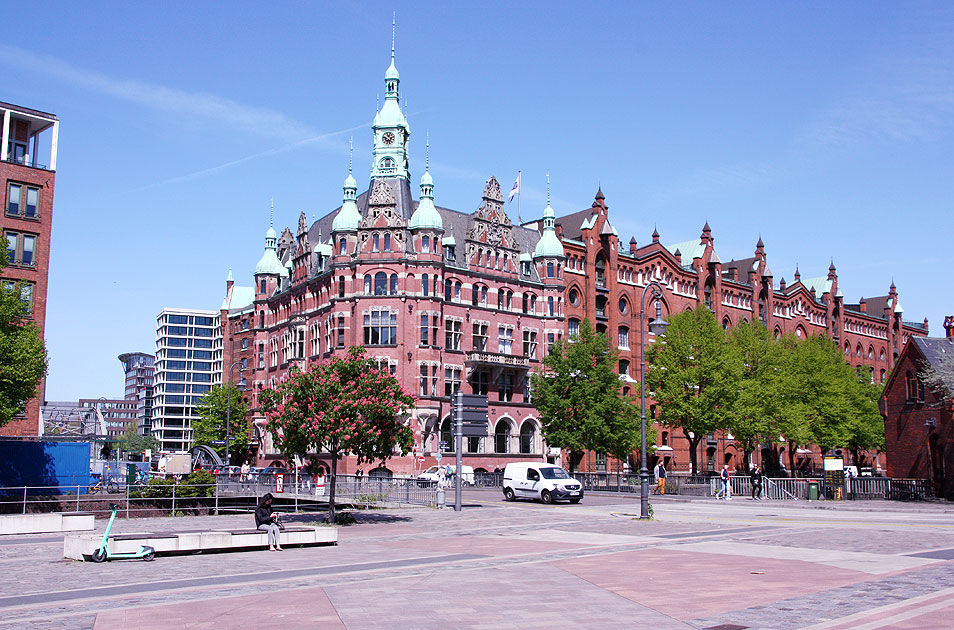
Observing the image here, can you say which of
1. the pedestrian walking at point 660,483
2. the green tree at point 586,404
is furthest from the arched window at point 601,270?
the pedestrian walking at point 660,483

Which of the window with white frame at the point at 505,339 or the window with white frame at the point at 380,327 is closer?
the window with white frame at the point at 380,327

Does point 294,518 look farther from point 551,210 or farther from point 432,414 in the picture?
point 551,210

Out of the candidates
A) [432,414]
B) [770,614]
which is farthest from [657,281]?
[770,614]

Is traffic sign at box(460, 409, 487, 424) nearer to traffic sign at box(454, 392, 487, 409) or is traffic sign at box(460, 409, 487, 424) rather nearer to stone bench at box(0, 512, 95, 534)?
traffic sign at box(454, 392, 487, 409)

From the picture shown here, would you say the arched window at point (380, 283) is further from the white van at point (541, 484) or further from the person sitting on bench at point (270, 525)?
the person sitting on bench at point (270, 525)

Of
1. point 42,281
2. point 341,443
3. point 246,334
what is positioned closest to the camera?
point 341,443

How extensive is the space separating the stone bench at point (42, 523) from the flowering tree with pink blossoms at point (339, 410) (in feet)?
21.5

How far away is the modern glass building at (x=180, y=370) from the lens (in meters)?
187

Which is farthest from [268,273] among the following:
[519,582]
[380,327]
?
[519,582]

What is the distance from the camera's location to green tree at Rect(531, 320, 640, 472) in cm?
5953

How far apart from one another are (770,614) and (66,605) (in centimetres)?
1013

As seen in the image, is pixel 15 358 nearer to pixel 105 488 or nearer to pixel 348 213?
pixel 105 488

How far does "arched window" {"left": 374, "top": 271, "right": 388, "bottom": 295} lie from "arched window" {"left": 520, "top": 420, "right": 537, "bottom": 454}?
56.5 feet

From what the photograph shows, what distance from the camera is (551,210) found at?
77.1 meters
